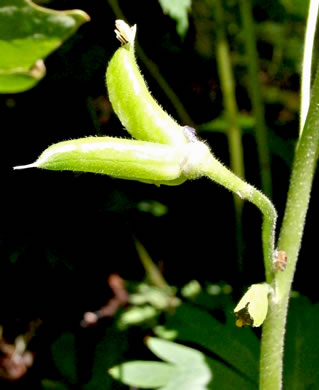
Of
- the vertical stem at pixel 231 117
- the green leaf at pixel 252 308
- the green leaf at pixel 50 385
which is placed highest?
the green leaf at pixel 252 308

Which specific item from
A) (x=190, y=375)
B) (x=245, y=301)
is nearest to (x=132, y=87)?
(x=245, y=301)

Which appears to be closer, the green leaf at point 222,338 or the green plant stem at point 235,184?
the green plant stem at point 235,184

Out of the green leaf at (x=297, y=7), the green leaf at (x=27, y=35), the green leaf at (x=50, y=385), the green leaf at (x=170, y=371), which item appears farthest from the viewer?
the green leaf at (x=297, y=7)

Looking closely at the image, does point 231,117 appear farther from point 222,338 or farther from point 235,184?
point 235,184

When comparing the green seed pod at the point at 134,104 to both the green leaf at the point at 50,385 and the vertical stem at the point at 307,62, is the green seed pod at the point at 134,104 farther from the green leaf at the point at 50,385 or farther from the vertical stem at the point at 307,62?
the green leaf at the point at 50,385

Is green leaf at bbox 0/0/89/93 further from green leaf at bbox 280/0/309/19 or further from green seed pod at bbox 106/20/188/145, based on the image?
green leaf at bbox 280/0/309/19

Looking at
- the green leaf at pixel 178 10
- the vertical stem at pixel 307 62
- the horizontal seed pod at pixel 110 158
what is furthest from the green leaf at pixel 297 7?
the horizontal seed pod at pixel 110 158

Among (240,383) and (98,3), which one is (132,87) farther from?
(98,3)
